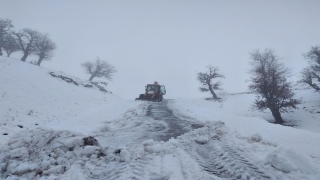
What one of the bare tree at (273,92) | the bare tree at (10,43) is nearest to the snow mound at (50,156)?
the bare tree at (273,92)

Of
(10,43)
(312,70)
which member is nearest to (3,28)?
(10,43)

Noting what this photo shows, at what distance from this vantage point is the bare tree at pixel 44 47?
108 ft

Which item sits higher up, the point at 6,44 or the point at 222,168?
the point at 6,44

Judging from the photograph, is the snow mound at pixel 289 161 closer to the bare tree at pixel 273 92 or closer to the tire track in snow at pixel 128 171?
the tire track in snow at pixel 128 171

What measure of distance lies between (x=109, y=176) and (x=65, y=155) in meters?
1.19

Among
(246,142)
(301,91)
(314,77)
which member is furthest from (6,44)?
(301,91)

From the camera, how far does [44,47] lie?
33.3 m

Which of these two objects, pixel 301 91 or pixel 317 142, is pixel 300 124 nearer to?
pixel 317 142

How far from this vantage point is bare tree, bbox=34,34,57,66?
32844mm

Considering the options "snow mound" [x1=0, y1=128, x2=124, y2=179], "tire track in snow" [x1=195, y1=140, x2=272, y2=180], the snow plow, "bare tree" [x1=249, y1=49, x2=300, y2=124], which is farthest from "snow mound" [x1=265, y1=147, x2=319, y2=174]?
the snow plow

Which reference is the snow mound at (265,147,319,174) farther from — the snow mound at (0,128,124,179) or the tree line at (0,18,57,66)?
the tree line at (0,18,57,66)

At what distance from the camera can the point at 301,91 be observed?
24797 mm

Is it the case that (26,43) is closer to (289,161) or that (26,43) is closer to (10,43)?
(10,43)

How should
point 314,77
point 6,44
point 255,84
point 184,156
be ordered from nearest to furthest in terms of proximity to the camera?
1. point 184,156
2. point 255,84
3. point 314,77
4. point 6,44
